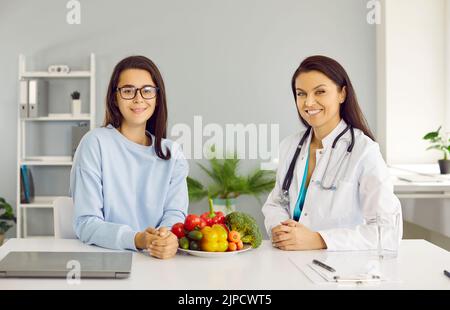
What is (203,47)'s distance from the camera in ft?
17.6

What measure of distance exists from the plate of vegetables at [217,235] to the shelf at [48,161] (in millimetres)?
3563

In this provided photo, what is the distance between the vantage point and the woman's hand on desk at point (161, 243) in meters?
1.72

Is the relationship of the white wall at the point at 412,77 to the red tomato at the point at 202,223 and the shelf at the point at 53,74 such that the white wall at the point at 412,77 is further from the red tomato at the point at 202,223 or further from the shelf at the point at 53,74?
the red tomato at the point at 202,223

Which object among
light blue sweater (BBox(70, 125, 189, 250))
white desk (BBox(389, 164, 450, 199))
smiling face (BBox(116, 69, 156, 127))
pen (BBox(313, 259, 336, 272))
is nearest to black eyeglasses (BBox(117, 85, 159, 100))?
smiling face (BBox(116, 69, 156, 127))

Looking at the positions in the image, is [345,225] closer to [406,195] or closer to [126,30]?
[406,195]

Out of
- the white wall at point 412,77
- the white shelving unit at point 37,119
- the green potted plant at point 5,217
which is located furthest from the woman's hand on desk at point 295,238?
the green potted plant at point 5,217

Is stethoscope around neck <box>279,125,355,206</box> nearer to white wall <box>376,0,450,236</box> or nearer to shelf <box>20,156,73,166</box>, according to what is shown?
white wall <box>376,0,450,236</box>

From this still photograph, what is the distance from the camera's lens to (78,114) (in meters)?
5.20

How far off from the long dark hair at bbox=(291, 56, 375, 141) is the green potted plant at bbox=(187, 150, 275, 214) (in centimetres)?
288

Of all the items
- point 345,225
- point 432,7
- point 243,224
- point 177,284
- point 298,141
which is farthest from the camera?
point 432,7

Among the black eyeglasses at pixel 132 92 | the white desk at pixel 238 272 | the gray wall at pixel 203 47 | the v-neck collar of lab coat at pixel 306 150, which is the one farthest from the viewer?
the gray wall at pixel 203 47

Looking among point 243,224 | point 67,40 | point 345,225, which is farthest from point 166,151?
point 67,40

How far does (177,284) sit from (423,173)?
3366 mm

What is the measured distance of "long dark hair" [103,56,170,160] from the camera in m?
2.19
